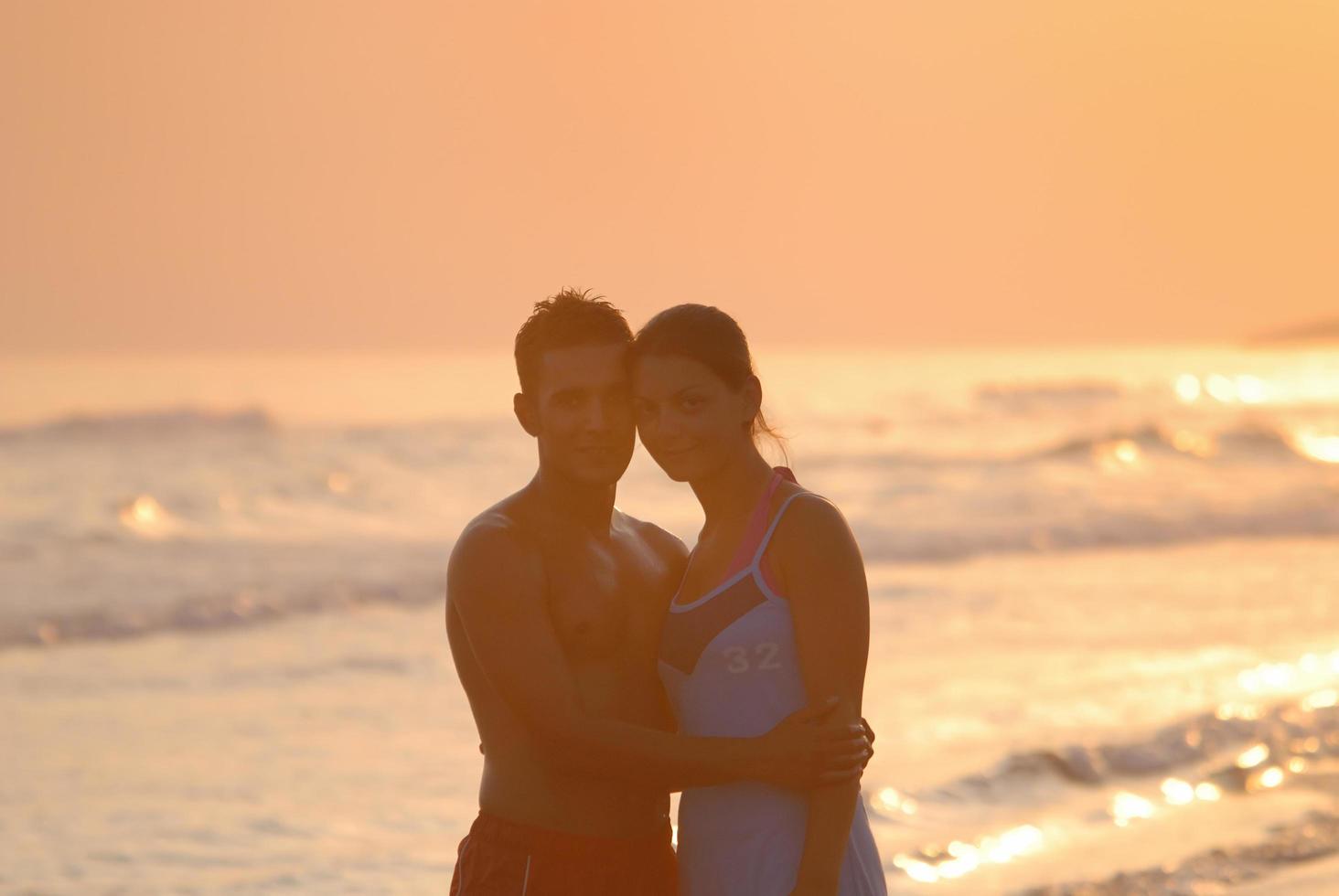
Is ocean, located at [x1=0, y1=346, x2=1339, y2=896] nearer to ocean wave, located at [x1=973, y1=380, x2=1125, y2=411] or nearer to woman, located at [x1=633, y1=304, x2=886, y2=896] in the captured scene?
woman, located at [x1=633, y1=304, x2=886, y2=896]

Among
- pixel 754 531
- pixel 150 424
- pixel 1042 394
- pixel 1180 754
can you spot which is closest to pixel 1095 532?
pixel 1180 754

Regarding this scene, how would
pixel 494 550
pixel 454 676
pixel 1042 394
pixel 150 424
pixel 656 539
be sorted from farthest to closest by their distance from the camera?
pixel 1042 394, pixel 150 424, pixel 454 676, pixel 656 539, pixel 494 550

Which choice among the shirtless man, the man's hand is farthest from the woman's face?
the man's hand

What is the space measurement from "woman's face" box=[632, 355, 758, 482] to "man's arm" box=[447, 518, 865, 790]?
0.45 m

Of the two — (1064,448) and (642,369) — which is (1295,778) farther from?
(1064,448)

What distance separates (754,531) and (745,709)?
14.3 inches

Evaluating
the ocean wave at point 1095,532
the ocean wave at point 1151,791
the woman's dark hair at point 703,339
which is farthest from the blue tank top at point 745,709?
the ocean wave at point 1095,532

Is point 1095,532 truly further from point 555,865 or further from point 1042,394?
point 1042,394

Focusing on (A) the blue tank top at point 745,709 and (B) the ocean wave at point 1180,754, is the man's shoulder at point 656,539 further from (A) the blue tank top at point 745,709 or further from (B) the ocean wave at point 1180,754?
(B) the ocean wave at point 1180,754

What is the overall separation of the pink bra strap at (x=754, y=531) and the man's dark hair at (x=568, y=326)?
0.52 meters

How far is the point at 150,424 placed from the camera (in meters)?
38.0

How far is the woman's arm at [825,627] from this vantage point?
126 inches

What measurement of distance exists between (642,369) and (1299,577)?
1460cm

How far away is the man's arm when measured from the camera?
132 inches
